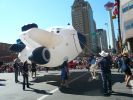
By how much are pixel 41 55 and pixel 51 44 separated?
181 centimetres

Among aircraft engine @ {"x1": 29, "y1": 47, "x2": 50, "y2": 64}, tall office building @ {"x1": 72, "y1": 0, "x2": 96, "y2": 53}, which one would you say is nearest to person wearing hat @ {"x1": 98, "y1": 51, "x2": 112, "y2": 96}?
aircraft engine @ {"x1": 29, "y1": 47, "x2": 50, "y2": 64}

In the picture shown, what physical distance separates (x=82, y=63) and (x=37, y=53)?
67.9ft

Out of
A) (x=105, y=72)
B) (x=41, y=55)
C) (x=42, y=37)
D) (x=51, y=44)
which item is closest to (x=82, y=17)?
(x=51, y=44)

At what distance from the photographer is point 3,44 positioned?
99062 mm

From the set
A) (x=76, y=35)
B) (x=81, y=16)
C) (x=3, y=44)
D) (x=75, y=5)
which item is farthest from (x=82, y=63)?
(x=75, y=5)

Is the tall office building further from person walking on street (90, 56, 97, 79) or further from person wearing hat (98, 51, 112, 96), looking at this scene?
person wearing hat (98, 51, 112, 96)

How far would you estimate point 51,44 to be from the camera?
20.4 m

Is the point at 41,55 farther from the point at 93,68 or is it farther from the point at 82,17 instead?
the point at 82,17

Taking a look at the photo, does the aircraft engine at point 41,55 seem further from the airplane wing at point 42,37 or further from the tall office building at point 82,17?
the tall office building at point 82,17

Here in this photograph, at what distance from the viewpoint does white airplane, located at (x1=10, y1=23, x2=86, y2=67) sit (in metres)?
19.1

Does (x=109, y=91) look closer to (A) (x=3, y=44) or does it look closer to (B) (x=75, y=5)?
(A) (x=3, y=44)

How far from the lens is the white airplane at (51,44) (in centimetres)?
1914

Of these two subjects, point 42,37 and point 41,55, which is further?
point 42,37

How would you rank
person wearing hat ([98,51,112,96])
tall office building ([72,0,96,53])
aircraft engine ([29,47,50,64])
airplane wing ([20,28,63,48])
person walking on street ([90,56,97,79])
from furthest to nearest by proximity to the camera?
tall office building ([72,0,96,53]) < airplane wing ([20,28,63,48]) < person walking on street ([90,56,97,79]) < aircraft engine ([29,47,50,64]) < person wearing hat ([98,51,112,96])
